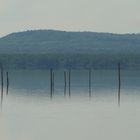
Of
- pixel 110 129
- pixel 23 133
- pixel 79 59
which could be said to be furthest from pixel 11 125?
pixel 79 59

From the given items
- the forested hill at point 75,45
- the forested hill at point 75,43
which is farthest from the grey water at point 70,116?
the forested hill at point 75,43

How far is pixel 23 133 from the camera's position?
4047 centimetres

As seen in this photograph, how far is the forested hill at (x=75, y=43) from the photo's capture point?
184 m

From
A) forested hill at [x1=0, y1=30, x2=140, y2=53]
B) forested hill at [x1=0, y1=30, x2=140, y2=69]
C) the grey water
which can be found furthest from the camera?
forested hill at [x1=0, y1=30, x2=140, y2=53]

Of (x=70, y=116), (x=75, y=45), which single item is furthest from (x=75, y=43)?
(x=70, y=116)

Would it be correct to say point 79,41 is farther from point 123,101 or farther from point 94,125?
point 94,125

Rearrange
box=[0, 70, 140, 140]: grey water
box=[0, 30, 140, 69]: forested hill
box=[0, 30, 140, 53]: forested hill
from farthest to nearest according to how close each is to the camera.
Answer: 1. box=[0, 30, 140, 53]: forested hill
2. box=[0, 30, 140, 69]: forested hill
3. box=[0, 70, 140, 140]: grey water

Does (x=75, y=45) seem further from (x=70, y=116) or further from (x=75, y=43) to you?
(x=70, y=116)

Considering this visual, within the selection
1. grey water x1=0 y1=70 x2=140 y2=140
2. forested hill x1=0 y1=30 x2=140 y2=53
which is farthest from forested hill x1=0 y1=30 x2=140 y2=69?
grey water x1=0 y1=70 x2=140 y2=140

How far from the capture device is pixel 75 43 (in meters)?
190

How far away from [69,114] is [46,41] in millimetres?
146473

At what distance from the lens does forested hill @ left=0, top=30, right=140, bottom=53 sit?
605 feet

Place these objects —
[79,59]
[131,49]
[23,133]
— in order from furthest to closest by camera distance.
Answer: [131,49] → [79,59] → [23,133]

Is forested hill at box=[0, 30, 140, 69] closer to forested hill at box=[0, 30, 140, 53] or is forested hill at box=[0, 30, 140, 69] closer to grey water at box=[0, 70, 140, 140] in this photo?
forested hill at box=[0, 30, 140, 53]
